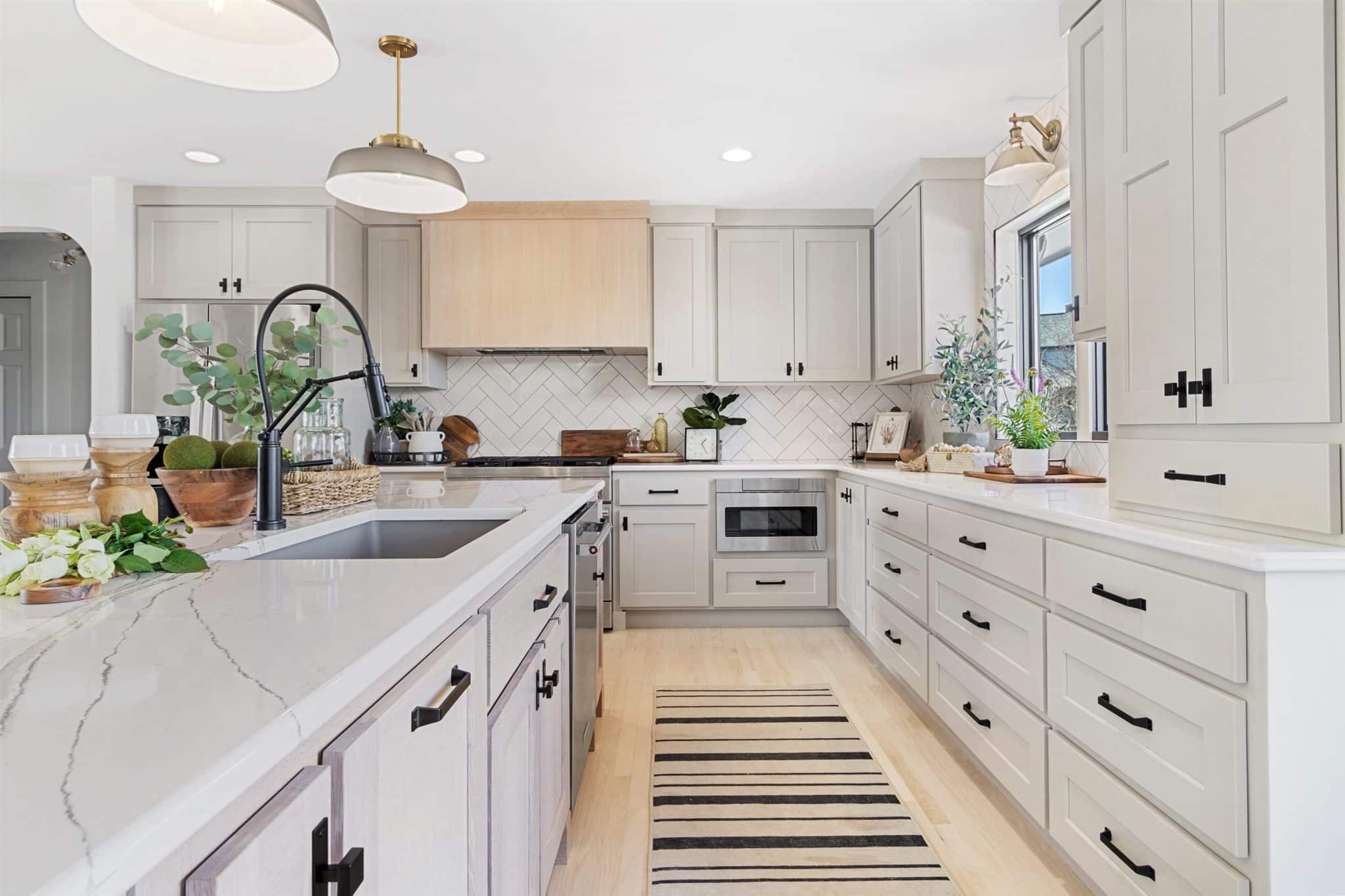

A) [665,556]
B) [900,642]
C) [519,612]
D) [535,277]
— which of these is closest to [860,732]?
[900,642]

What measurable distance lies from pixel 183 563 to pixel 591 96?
2428 mm

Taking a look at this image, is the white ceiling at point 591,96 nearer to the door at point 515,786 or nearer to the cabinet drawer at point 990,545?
the cabinet drawer at point 990,545

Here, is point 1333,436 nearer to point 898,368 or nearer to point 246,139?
point 898,368

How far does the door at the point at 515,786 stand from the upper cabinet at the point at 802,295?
3056 mm

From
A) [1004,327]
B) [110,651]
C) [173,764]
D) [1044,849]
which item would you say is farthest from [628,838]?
[1004,327]

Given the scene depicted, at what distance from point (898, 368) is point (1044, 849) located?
2.47m

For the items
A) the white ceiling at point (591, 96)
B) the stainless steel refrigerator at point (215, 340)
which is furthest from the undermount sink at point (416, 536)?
the stainless steel refrigerator at point (215, 340)

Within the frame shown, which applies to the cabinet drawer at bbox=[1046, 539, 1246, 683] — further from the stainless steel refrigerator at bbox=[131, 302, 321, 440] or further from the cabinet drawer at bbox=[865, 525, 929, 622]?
the stainless steel refrigerator at bbox=[131, 302, 321, 440]

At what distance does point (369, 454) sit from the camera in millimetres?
4199

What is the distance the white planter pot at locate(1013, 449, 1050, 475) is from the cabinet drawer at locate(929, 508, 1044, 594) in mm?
372

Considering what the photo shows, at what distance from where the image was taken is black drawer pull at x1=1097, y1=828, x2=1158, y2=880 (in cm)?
131

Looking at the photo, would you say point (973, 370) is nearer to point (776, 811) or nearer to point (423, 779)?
point (776, 811)

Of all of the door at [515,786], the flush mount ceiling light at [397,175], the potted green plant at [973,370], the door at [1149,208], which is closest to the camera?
the door at [515,786]

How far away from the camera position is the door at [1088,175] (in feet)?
5.78
